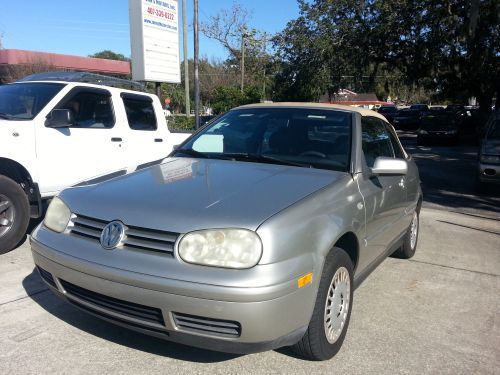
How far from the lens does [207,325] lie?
8.78 ft

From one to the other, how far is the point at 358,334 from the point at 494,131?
882 centimetres

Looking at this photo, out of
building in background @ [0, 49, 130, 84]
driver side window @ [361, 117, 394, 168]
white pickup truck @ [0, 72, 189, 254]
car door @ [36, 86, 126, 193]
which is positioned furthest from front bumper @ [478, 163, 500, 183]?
building in background @ [0, 49, 130, 84]

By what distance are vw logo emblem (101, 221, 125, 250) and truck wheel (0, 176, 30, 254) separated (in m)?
2.82

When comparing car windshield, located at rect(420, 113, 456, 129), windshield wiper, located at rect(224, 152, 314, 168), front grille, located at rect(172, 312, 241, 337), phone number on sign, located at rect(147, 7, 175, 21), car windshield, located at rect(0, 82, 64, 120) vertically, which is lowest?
front grille, located at rect(172, 312, 241, 337)

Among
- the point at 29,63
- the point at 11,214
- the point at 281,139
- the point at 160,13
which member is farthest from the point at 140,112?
the point at 29,63

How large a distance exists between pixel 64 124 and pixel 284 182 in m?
3.34

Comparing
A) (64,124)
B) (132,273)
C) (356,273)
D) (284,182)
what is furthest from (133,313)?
(64,124)

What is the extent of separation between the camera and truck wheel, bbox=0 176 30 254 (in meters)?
5.15

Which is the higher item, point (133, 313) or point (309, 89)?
point (309, 89)

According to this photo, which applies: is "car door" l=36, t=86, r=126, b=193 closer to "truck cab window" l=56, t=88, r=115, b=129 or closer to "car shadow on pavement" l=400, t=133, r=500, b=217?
"truck cab window" l=56, t=88, r=115, b=129

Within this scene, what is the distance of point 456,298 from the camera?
454cm

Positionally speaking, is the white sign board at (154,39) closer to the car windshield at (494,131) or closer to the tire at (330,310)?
the car windshield at (494,131)

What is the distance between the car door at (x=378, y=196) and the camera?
3848mm

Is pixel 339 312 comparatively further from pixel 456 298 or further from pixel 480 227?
pixel 480 227
